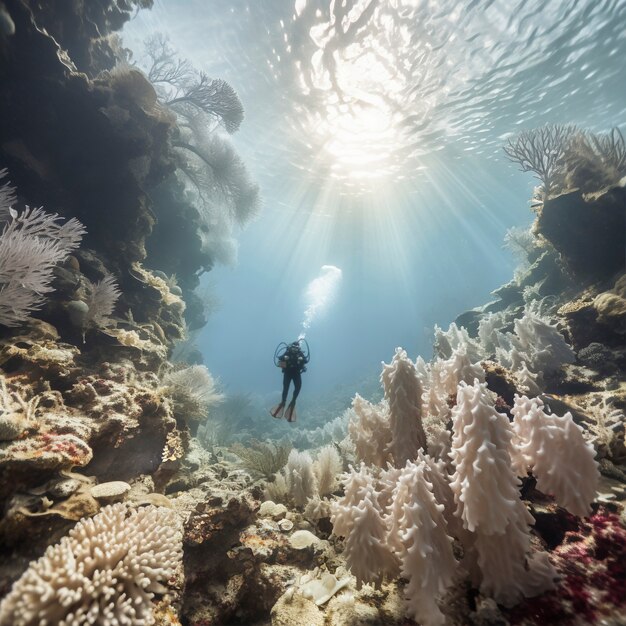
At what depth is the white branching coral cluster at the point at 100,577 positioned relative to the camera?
1682mm

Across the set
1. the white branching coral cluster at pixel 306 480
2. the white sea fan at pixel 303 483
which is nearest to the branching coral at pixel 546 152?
the white branching coral cluster at pixel 306 480

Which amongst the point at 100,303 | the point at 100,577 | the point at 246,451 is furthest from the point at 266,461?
the point at 100,303

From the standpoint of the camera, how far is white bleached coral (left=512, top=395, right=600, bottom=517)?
2.20 metres

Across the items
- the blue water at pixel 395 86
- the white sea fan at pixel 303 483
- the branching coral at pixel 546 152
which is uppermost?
the blue water at pixel 395 86

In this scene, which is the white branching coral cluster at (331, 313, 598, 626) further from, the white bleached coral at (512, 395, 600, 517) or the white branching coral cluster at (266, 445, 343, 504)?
the white branching coral cluster at (266, 445, 343, 504)

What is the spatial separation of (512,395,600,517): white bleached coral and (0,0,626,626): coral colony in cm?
1

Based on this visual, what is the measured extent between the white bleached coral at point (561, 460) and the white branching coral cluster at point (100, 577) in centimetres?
275

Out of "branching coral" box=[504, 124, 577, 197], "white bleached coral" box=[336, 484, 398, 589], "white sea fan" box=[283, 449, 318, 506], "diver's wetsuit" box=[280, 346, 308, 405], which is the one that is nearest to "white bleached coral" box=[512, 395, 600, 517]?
"white bleached coral" box=[336, 484, 398, 589]

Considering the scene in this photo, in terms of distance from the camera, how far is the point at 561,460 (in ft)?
7.37

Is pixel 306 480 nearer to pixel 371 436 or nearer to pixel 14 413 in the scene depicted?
pixel 371 436

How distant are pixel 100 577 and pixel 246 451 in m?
4.22

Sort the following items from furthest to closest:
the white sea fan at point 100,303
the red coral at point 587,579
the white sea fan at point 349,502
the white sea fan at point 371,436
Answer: the white sea fan at point 100,303 < the white sea fan at point 371,436 < the white sea fan at point 349,502 < the red coral at point 587,579

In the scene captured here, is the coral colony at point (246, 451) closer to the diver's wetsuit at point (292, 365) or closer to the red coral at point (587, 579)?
the red coral at point (587, 579)

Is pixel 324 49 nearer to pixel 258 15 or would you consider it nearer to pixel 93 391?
pixel 258 15
